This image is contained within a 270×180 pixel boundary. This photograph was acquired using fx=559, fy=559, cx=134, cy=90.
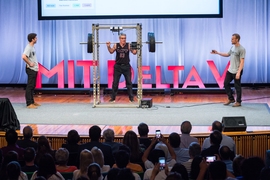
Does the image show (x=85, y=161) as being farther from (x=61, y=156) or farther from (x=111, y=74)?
(x=111, y=74)

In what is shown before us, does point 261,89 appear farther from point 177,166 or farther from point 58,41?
point 177,166

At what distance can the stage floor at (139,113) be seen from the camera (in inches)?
386

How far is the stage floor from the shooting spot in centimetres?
981

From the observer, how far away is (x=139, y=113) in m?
11.3

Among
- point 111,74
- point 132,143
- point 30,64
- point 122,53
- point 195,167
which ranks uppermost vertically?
point 122,53

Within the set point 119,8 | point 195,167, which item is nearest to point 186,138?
point 195,167

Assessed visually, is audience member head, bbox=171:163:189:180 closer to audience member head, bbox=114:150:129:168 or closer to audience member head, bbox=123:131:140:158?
audience member head, bbox=114:150:129:168

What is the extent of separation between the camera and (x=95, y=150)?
604cm

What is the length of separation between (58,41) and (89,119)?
234 inches

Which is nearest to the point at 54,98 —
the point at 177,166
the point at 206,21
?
the point at 206,21

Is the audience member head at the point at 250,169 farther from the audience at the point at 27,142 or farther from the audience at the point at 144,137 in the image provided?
the audience at the point at 27,142

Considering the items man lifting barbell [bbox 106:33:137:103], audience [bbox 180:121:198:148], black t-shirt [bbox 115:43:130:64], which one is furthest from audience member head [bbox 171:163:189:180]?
black t-shirt [bbox 115:43:130:64]

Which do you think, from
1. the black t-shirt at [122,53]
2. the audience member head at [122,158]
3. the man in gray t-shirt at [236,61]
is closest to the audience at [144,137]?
the audience member head at [122,158]

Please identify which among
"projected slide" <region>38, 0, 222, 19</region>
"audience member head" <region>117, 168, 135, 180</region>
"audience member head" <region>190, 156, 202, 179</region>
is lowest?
"audience member head" <region>190, 156, 202, 179</region>
